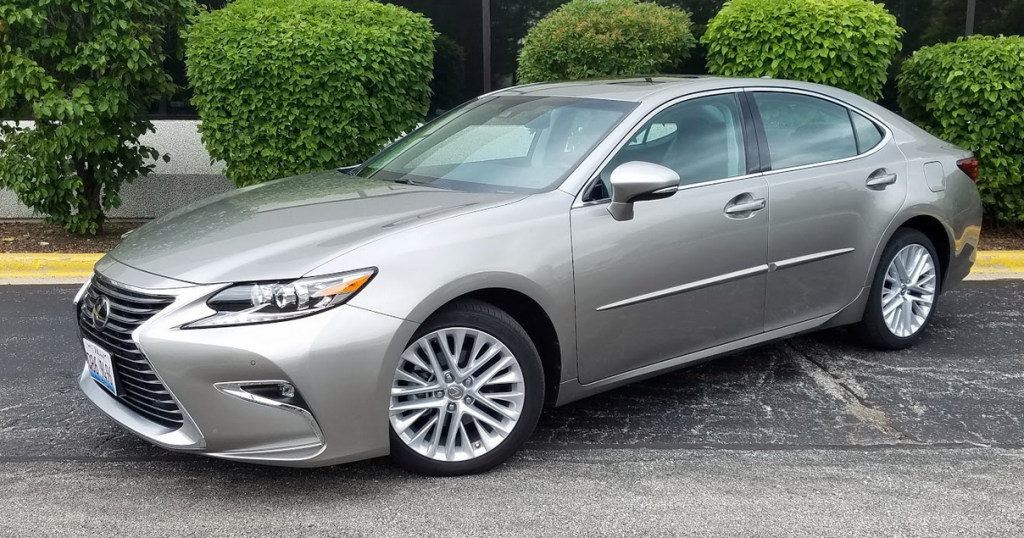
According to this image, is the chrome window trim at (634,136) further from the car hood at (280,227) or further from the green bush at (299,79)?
the green bush at (299,79)

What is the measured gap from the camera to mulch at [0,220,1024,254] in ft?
26.4

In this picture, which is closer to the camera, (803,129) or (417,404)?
(417,404)

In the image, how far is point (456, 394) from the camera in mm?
3689

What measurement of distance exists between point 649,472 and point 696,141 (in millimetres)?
1557

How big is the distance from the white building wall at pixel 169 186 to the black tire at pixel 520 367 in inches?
249

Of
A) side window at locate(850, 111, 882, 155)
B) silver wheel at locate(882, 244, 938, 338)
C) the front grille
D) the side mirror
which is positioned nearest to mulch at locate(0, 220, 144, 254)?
the front grille

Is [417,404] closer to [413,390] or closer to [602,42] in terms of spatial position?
[413,390]

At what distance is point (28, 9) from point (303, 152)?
2.19 m

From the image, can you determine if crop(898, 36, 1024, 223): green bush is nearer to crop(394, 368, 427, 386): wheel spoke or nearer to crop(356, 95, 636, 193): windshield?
crop(356, 95, 636, 193): windshield

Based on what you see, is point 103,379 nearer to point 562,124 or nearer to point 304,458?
point 304,458

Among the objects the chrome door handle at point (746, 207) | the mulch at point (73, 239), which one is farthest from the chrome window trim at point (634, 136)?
the mulch at point (73, 239)

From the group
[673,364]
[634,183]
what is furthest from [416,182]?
[673,364]

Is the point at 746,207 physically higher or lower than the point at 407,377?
higher

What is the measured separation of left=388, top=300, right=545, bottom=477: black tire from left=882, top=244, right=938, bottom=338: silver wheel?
235 centimetres
